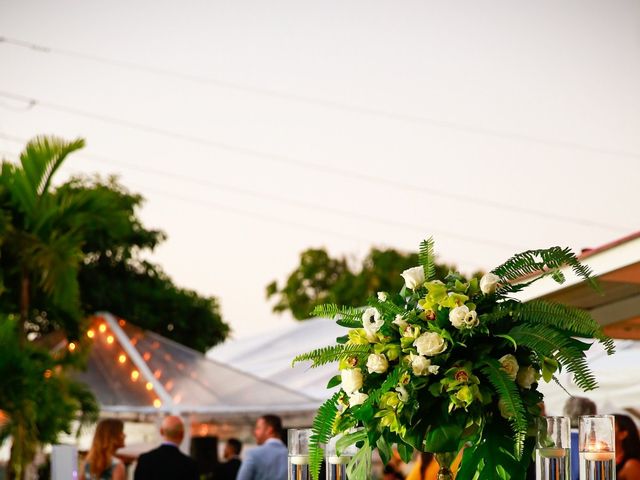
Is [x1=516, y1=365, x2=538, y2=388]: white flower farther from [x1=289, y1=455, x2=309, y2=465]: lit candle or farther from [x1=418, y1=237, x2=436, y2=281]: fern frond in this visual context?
[x1=289, y1=455, x2=309, y2=465]: lit candle

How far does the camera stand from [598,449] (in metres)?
3.18

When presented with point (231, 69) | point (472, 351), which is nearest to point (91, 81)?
point (231, 69)

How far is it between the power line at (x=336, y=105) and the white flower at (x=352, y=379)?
57.6 ft

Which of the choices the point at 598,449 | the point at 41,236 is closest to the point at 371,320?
the point at 598,449

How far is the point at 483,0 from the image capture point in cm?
2017

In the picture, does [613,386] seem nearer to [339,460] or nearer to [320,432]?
[339,460]

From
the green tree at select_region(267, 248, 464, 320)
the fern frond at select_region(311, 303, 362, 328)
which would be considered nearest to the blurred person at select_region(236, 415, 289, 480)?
the fern frond at select_region(311, 303, 362, 328)

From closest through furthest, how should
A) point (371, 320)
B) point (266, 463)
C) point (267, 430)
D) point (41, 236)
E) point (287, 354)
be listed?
point (371, 320), point (266, 463), point (267, 430), point (41, 236), point (287, 354)

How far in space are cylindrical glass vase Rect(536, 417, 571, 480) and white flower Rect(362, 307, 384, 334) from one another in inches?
19.7

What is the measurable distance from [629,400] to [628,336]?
2.05 feet

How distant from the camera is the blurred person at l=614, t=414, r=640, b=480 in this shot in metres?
5.95

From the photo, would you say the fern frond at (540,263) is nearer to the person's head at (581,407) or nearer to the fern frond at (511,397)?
the fern frond at (511,397)

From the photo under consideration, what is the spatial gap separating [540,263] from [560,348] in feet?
0.88

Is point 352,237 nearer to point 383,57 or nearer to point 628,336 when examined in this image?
point 383,57
